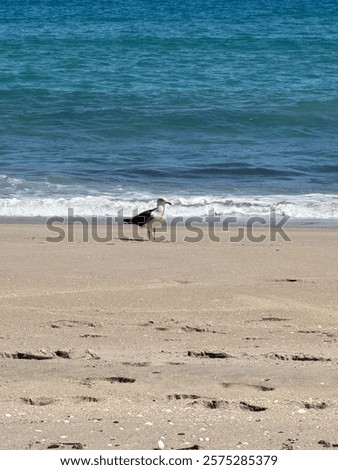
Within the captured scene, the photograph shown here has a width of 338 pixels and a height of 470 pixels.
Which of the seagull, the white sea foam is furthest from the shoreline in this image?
the seagull

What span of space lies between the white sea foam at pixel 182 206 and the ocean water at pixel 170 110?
0.03 m

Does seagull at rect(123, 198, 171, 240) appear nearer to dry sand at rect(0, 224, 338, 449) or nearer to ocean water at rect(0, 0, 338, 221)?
dry sand at rect(0, 224, 338, 449)

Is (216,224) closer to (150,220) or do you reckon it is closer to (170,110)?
(150,220)

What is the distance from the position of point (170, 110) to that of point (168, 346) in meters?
14.7

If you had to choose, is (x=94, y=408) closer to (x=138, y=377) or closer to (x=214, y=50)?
(x=138, y=377)

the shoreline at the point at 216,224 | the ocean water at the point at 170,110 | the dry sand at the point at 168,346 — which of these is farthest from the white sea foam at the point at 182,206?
the dry sand at the point at 168,346

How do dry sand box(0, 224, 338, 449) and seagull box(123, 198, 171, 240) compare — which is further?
seagull box(123, 198, 171, 240)

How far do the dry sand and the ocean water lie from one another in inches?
132

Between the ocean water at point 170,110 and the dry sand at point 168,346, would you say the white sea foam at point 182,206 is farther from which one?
the dry sand at point 168,346

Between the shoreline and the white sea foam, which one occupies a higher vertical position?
the white sea foam

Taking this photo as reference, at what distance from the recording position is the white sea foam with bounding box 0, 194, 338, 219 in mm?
11789

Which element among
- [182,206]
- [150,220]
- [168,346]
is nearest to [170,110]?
[182,206]

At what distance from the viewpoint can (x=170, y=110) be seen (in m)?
20.4
